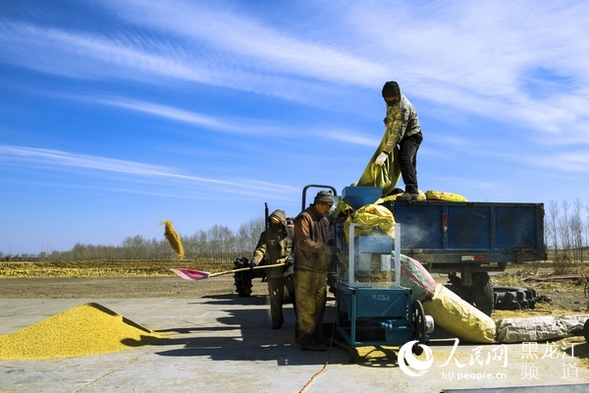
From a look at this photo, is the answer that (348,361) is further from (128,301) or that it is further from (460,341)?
(128,301)

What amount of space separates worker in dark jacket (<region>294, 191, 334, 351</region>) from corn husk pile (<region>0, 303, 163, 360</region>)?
2.41 metres

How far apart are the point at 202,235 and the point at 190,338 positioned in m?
59.9

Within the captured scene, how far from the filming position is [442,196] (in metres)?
8.64

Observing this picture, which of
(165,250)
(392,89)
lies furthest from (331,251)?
(165,250)

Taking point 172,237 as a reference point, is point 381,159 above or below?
above

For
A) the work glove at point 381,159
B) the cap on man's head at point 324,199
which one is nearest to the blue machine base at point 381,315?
the cap on man's head at point 324,199

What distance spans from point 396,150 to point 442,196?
3.47ft

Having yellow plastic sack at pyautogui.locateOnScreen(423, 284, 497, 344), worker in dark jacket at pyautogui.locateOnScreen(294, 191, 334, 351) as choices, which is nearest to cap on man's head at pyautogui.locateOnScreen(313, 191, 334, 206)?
worker in dark jacket at pyautogui.locateOnScreen(294, 191, 334, 351)

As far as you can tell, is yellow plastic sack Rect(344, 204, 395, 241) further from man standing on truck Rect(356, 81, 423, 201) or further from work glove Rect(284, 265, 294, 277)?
work glove Rect(284, 265, 294, 277)

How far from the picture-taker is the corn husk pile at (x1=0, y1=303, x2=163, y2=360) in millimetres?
6926

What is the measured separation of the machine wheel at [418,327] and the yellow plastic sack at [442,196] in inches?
105

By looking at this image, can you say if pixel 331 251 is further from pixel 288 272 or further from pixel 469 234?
pixel 469 234

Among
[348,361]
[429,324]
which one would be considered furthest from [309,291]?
[429,324]

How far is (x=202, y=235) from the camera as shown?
67188 mm
